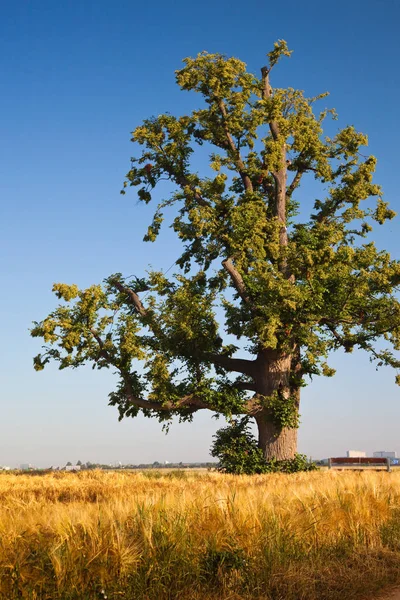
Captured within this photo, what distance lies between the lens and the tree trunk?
92.4 ft

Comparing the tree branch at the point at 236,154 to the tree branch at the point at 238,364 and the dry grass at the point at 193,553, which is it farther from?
the dry grass at the point at 193,553

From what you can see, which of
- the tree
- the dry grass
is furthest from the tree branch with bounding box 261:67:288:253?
the dry grass

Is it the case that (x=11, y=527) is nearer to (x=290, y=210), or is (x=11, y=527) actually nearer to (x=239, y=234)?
(x=239, y=234)

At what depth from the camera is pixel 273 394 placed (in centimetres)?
2806

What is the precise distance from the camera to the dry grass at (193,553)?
6254 mm

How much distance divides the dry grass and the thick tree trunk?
19104 mm

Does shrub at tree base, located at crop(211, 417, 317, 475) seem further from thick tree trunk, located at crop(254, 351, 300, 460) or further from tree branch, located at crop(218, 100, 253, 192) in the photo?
tree branch, located at crop(218, 100, 253, 192)

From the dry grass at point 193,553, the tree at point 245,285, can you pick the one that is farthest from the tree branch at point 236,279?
the dry grass at point 193,553

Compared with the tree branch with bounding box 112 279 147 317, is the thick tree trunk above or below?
below

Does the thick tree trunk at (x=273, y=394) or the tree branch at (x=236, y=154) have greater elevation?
the tree branch at (x=236, y=154)

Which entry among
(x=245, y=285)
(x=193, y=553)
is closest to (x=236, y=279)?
(x=245, y=285)

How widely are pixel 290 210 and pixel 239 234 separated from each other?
249 inches

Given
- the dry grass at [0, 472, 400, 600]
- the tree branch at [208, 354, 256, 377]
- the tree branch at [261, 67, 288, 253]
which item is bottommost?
the dry grass at [0, 472, 400, 600]

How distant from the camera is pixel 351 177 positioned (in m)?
31.0
